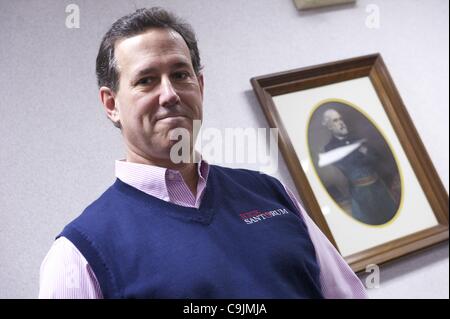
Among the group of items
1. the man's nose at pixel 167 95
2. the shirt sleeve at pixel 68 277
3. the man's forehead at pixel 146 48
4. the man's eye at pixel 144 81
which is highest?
the man's forehead at pixel 146 48

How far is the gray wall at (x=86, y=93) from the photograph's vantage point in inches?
24.0

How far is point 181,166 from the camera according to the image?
58cm

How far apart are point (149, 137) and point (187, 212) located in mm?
105

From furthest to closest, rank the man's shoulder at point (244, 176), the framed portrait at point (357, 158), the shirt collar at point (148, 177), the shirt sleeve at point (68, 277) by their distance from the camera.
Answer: the framed portrait at point (357, 158)
the man's shoulder at point (244, 176)
the shirt collar at point (148, 177)
the shirt sleeve at point (68, 277)

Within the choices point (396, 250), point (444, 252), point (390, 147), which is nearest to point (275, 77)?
point (390, 147)

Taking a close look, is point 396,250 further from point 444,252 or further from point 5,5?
point 5,5

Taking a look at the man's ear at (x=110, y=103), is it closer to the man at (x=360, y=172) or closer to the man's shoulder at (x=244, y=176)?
the man's shoulder at (x=244, y=176)

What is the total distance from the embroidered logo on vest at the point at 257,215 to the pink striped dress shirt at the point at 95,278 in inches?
2.5

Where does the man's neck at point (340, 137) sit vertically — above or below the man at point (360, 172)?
above

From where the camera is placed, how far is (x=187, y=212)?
527mm

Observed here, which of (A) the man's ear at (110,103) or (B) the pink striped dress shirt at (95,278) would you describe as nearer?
(B) the pink striped dress shirt at (95,278)

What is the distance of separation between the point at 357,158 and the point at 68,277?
75 cm

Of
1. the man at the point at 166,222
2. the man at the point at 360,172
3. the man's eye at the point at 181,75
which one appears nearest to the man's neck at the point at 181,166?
the man at the point at 166,222
